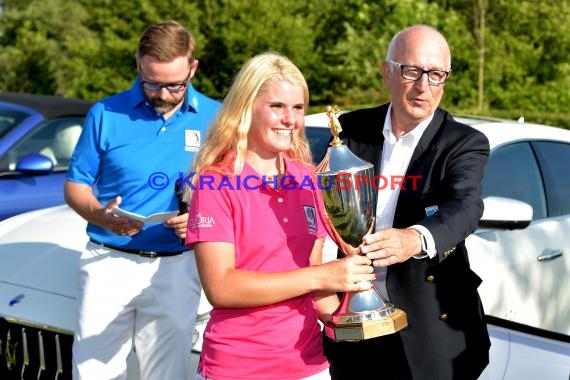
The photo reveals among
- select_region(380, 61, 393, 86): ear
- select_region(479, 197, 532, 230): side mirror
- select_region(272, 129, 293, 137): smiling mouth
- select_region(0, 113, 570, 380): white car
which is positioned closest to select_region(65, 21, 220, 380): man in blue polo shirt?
select_region(0, 113, 570, 380): white car

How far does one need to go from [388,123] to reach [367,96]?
1833 centimetres

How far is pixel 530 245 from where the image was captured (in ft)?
13.8

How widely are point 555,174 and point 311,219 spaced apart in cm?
261

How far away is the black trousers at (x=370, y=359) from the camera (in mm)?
A: 2820

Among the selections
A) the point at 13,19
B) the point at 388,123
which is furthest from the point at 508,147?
the point at 13,19

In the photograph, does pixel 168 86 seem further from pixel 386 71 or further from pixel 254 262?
pixel 254 262

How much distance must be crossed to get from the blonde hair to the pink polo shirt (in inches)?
1.9

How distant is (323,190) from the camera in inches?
92.9

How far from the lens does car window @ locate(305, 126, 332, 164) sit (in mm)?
4168

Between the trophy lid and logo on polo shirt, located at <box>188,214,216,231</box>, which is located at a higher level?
the trophy lid

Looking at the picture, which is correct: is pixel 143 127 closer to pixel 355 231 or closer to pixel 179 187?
pixel 179 187

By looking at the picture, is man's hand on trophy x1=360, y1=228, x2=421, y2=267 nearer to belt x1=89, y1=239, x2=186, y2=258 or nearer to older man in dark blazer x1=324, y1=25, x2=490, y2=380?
older man in dark blazer x1=324, y1=25, x2=490, y2=380

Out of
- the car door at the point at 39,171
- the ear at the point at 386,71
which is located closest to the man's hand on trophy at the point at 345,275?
the ear at the point at 386,71

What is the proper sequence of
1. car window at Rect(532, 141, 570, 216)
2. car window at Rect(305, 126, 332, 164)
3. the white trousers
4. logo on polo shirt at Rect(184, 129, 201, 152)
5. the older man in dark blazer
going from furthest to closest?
car window at Rect(532, 141, 570, 216) < car window at Rect(305, 126, 332, 164) < logo on polo shirt at Rect(184, 129, 201, 152) < the white trousers < the older man in dark blazer
